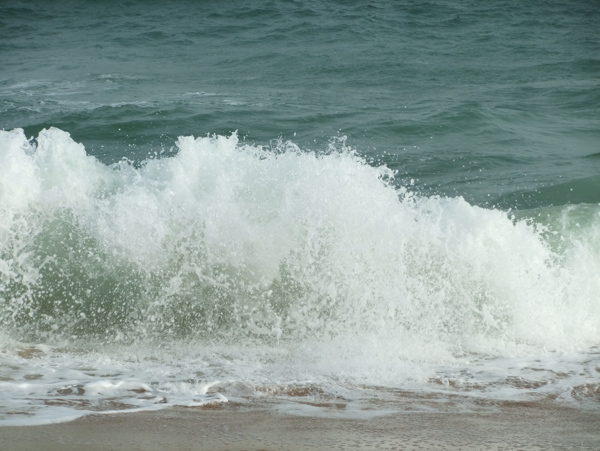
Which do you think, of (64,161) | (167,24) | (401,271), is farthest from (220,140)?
(167,24)

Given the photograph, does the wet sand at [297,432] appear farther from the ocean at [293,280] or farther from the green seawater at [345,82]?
the green seawater at [345,82]

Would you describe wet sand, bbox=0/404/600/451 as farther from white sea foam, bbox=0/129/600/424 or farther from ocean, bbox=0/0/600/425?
white sea foam, bbox=0/129/600/424

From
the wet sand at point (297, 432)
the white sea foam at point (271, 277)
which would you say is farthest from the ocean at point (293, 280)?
the wet sand at point (297, 432)

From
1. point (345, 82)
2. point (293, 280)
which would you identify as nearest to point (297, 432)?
point (293, 280)

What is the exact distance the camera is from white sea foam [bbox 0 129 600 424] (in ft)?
15.5

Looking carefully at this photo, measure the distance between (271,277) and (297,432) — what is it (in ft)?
7.28

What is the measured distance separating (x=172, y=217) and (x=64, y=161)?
1.24 m

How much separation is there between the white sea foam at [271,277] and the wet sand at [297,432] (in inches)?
26.2

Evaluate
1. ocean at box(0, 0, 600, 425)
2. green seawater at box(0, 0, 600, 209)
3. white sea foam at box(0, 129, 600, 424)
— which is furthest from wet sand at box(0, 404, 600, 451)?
green seawater at box(0, 0, 600, 209)

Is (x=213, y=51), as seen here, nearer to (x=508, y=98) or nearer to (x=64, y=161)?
(x=508, y=98)

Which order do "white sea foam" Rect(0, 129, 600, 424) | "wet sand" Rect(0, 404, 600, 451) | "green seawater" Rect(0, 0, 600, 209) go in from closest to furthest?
1. "wet sand" Rect(0, 404, 600, 451)
2. "white sea foam" Rect(0, 129, 600, 424)
3. "green seawater" Rect(0, 0, 600, 209)

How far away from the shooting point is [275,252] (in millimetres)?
5680

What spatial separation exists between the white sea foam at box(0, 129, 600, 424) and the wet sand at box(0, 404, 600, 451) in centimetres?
67

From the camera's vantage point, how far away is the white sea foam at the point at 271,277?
472 centimetres
